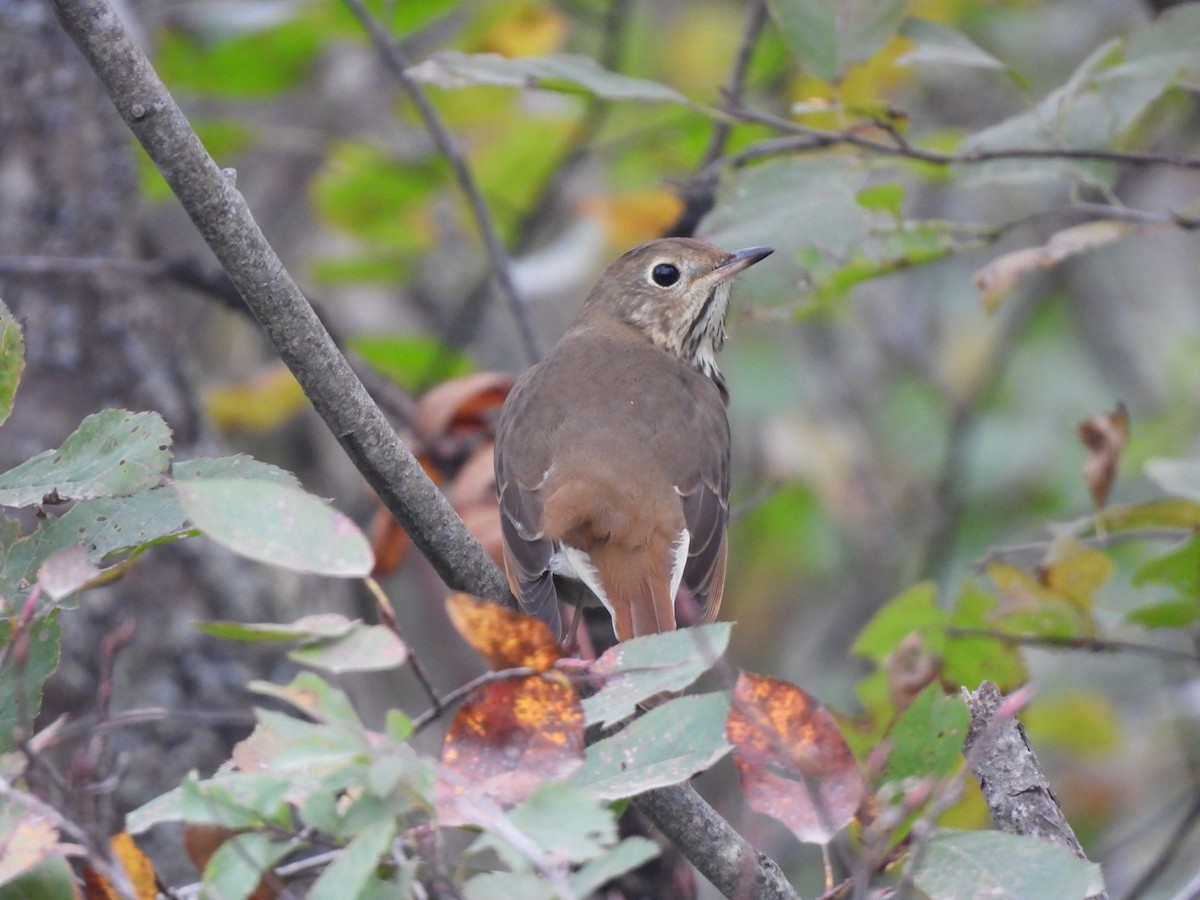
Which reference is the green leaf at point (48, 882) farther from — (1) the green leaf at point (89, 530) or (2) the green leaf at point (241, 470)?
(2) the green leaf at point (241, 470)

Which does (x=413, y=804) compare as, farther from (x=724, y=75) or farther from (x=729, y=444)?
(x=724, y=75)

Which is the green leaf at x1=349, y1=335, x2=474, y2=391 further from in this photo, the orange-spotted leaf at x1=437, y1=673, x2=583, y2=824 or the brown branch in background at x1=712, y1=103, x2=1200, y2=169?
the orange-spotted leaf at x1=437, y1=673, x2=583, y2=824

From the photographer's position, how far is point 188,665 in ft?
13.9

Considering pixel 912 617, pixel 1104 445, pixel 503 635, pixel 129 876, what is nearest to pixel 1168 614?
pixel 1104 445

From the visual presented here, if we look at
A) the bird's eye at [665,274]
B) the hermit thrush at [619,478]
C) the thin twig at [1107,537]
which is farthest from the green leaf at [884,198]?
the bird's eye at [665,274]

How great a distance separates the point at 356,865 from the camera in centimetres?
152

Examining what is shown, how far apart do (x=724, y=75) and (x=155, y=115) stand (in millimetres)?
6272

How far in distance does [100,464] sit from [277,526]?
540mm

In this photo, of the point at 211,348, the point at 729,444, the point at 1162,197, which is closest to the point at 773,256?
the point at 729,444

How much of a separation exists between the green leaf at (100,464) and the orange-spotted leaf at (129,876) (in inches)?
19.6

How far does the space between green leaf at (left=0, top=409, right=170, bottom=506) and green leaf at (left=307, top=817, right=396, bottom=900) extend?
751 mm

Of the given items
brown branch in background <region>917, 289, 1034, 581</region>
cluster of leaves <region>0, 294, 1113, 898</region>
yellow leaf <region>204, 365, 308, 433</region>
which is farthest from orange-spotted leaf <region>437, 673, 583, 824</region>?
brown branch in background <region>917, 289, 1034, 581</region>

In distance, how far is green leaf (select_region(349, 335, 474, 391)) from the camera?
5.43 metres

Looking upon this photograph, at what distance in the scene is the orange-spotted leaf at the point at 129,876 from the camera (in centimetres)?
203
